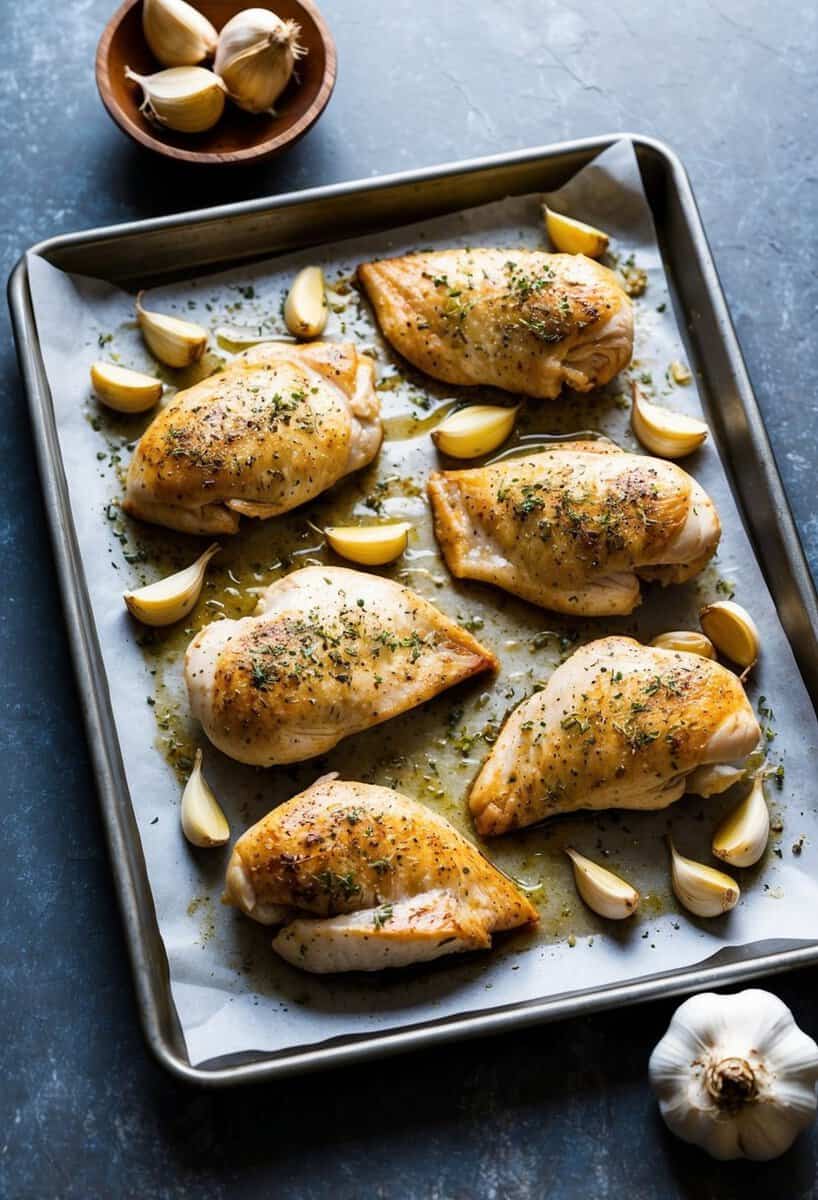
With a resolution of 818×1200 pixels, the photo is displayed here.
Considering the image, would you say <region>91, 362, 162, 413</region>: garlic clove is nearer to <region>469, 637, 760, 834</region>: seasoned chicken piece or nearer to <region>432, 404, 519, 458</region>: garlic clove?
<region>432, 404, 519, 458</region>: garlic clove

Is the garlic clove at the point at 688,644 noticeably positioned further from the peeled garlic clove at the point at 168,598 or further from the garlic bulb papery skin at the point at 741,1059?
the peeled garlic clove at the point at 168,598

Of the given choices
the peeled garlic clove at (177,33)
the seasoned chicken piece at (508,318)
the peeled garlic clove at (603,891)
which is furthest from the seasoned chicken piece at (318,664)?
the peeled garlic clove at (177,33)

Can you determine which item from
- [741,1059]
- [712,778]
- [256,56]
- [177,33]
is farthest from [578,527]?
[177,33]

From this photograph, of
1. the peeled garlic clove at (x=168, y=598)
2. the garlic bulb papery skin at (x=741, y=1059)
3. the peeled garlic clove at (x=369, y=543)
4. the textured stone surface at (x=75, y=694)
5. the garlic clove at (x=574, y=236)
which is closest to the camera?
the garlic bulb papery skin at (x=741, y=1059)

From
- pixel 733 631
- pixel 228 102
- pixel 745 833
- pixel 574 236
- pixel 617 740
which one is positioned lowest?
pixel 745 833

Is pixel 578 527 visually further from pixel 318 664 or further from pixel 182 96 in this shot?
pixel 182 96
